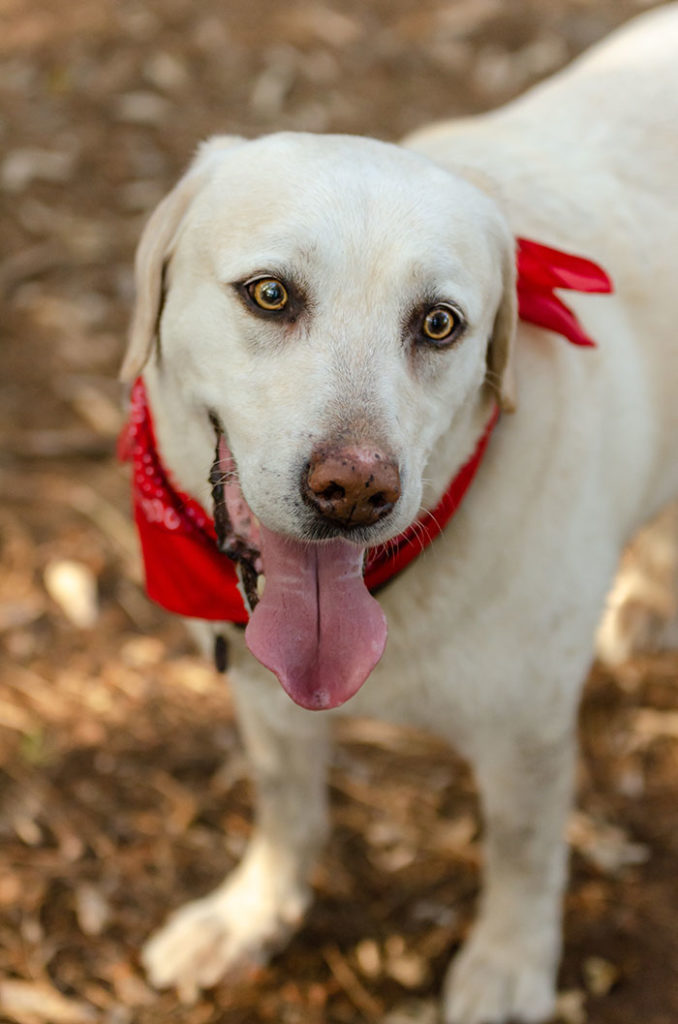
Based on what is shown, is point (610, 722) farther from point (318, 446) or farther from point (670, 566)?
point (318, 446)

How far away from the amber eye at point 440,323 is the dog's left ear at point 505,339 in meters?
0.15

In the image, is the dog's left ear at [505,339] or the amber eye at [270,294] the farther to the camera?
the dog's left ear at [505,339]

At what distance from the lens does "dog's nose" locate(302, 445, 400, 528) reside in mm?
1566

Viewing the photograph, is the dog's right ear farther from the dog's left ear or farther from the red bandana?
the dog's left ear

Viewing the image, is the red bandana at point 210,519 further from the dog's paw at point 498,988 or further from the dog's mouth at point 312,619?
the dog's paw at point 498,988

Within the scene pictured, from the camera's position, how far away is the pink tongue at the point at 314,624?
179cm

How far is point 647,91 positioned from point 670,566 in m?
1.46

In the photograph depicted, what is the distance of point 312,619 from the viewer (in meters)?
1.79

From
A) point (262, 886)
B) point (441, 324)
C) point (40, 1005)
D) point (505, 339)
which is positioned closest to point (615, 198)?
point (505, 339)

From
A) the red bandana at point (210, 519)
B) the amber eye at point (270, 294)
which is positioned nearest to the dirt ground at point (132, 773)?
the red bandana at point (210, 519)

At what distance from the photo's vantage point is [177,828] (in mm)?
2857

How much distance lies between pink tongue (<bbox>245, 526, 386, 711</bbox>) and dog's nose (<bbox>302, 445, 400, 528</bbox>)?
7.8 inches

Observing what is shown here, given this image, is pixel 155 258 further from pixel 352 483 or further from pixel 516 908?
pixel 516 908

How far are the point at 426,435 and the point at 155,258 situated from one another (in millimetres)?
562
